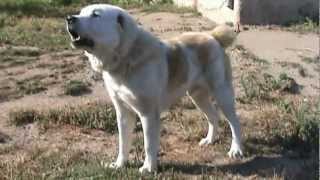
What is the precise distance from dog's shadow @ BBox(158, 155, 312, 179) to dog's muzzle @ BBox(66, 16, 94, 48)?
1.33 metres

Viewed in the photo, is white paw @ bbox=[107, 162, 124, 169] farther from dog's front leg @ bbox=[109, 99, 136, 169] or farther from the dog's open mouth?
the dog's open mouth

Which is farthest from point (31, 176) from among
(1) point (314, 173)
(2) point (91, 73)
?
(2) point (91, 73)

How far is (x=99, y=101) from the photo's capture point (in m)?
7.74

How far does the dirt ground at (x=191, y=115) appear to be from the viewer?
623cm

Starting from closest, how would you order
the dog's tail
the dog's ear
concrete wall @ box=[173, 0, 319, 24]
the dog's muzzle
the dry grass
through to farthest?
the dog's muzzle, the dog's ear, the dog's tail, the dry grass, concrete wall @ box=[173, 0, 319, 24]

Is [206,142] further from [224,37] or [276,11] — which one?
[276,11]

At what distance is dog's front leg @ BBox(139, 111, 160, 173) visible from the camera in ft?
18.7

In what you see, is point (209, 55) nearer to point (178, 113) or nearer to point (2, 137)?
point (178, 113)

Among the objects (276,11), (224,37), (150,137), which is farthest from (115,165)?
(276,11)

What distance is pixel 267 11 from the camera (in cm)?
1180

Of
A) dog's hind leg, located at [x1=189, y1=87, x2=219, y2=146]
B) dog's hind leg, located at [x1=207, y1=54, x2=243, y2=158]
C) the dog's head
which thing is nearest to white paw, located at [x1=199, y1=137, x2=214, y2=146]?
dog's hind leg, located at [x1=189, y1=87, x2=219, y2=146]

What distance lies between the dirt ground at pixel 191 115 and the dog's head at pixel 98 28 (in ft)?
4.25

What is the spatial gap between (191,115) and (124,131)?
61.7 inches

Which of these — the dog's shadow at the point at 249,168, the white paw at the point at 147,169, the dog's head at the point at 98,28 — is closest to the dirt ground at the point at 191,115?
the dog's shadow at the point at 249,168
